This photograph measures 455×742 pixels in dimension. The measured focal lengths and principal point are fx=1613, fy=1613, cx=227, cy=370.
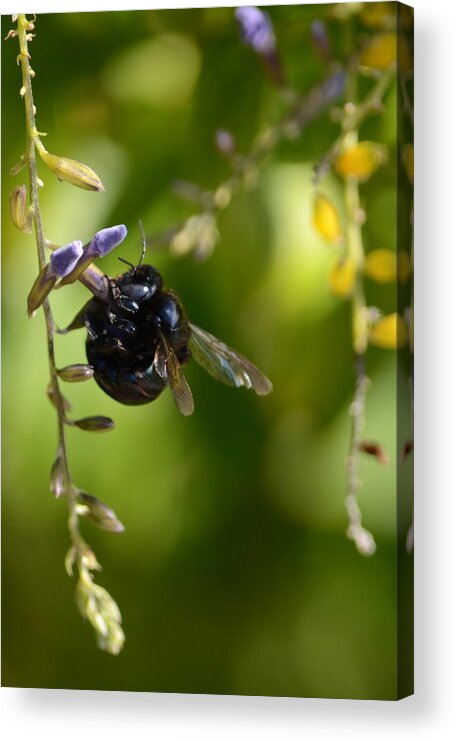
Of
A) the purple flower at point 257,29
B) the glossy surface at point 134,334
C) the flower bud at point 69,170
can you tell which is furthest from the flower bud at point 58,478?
the purple flower at point 257,29

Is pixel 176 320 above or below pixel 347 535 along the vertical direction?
above

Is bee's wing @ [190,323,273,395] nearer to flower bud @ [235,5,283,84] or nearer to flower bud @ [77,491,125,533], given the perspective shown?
flower bud @ [77,491,125,533]

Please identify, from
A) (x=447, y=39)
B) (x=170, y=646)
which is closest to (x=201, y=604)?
(x=170, y=646)

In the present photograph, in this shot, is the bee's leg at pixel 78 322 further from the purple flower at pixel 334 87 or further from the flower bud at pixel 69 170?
the purple flower at pixel 334 87

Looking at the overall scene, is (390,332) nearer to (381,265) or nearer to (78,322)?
(381,265)

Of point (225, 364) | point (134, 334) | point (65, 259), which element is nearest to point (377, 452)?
point (225, 364)

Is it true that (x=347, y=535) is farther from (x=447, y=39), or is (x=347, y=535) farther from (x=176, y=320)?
(x=447, y=39)
